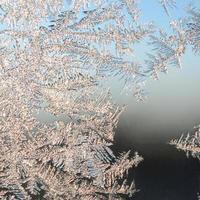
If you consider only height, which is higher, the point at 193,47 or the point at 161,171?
the point at 193,47

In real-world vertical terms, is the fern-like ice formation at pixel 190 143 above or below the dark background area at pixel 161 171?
above

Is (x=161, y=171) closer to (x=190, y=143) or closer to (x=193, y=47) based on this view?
(x=190, y=143)

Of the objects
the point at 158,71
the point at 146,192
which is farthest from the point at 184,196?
the point at 158,71

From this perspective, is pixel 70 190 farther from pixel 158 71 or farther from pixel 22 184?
pixel 158 71

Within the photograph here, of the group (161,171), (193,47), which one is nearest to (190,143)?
(161,171)

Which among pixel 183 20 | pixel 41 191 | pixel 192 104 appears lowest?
pixel 41 191

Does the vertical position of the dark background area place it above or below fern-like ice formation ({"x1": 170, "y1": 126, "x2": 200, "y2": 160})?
below

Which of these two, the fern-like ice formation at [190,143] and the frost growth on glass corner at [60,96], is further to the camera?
the fern-like ice formation at [190,143]

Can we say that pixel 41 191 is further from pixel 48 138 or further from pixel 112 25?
pixel 112 25

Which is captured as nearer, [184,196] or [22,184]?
[22,184]

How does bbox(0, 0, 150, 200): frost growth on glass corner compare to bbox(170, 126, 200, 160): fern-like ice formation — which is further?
bbox(170, 126, 200, 160): fern-like ice formation

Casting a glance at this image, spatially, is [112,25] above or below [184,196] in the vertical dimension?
above
